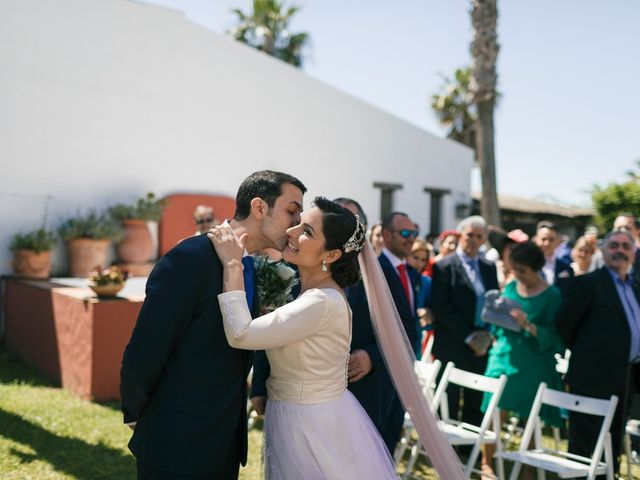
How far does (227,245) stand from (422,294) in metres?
4.97

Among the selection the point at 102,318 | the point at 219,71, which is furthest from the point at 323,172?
the point at 102,318

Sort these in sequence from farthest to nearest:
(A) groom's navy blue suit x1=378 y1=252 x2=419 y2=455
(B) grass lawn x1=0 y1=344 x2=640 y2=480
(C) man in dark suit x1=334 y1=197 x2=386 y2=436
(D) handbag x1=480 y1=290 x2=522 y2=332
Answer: (D) handbag x1=480 y1=290 x2=522 y2=332
(B) grass lawn x1=0 y1=344 x2=640 y2=480
(A) groom's navy blue suit x1=378 y1=252 x2=419 y2=455
(C) man in dark suit x1=334 y1=197 x2=386 y2=436

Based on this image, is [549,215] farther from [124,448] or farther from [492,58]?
[124,448]

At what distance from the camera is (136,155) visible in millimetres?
13148

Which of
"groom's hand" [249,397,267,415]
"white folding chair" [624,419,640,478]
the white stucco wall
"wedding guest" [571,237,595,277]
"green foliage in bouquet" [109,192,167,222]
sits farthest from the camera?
"green foliage in bouquet" [109,192,167,222]

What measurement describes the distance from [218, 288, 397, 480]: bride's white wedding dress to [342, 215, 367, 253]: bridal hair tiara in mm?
212

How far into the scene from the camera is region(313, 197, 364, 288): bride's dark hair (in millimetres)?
3094

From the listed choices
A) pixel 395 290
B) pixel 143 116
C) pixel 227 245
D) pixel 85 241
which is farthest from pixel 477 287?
pixel 143 116

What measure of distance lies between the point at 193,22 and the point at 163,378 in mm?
12689

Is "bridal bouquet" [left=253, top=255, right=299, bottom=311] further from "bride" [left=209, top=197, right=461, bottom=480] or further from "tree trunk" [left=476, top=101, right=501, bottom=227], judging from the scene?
"tree trunk" [left=476, top=101, right=501, bottom=227]

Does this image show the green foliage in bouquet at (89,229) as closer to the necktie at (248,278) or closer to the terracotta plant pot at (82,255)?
the terracotta plant pot at (82,255)

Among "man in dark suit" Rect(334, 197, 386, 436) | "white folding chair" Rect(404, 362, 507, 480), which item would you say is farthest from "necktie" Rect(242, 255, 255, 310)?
"white folding chair" Rect(404, 362, 507, 480)

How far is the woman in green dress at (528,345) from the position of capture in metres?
5.98

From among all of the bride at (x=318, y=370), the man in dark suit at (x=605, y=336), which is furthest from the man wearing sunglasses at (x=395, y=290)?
the man in dark suit at (x=605, y=336)
